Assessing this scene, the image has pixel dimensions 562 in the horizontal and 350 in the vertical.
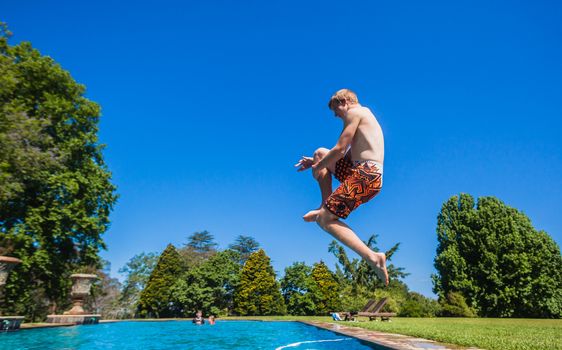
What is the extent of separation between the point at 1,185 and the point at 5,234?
4198 millimetres

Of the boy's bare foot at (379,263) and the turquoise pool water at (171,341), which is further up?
the boy's bare foot at (379,263)

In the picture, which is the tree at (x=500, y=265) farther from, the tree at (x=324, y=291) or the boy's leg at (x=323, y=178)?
the boy's leg at (x=323, y=178)

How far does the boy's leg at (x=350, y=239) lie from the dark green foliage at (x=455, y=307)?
25236mm

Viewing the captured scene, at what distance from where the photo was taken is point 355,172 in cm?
251

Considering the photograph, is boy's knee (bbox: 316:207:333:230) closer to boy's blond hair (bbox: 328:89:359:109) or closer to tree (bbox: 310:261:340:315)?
boy's blond hair (bbox: 328:89:359:109)

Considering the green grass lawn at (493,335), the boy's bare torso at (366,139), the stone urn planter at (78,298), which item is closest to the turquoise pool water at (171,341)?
the green grass lawn at (493,335)

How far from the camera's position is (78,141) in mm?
16594

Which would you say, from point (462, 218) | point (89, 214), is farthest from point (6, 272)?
point (462, 218)

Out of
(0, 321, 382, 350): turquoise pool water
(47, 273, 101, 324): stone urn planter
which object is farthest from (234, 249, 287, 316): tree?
(0, 321, 382, 350): turquoise pool water

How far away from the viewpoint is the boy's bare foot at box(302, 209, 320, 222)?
8.97ft

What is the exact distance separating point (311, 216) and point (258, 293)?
3099cm

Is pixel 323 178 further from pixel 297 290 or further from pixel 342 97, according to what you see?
pixel 297 290

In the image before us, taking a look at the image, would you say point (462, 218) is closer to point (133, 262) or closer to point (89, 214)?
point (89, 214)

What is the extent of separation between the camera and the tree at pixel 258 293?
30.8 metres
